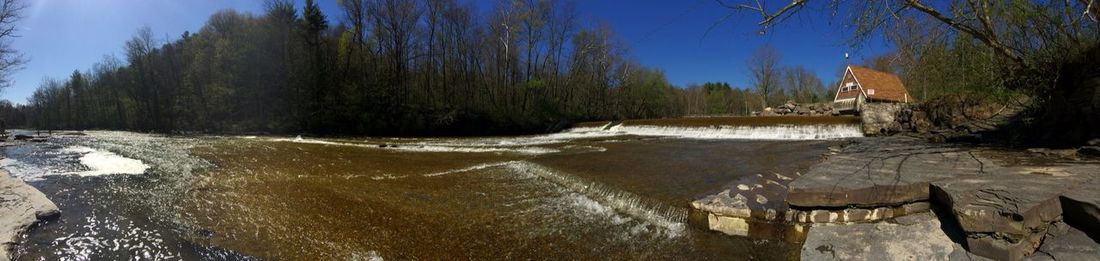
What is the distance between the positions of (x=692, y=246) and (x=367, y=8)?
28926 mm

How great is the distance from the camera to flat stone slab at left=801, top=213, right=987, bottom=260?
2744mm

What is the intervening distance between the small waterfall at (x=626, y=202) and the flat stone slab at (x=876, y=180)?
3.10 ft

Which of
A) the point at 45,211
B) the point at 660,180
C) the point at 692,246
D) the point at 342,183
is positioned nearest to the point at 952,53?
the point at 660,180

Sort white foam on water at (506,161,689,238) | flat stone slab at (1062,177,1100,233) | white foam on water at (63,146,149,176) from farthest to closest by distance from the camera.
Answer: white foam on water at (63,146,149,176) → white foam on water at (506,161,689,238) → flat stone slab at (1062,177,1100,233)

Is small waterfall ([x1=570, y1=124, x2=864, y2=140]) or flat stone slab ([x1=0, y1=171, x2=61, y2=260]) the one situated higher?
small waterfall ([x1=570, y1=124, x2=864, y2=140])

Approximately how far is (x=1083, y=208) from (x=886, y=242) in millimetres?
994

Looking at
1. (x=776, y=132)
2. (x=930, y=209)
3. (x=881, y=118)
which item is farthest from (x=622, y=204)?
(x=881, y=118)

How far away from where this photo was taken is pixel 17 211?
156 inches

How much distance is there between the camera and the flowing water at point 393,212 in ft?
10.8

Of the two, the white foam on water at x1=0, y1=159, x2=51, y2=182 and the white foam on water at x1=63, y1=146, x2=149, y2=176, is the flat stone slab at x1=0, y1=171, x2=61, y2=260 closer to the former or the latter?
the white foam on water at x1=63, y1=146, x2=149, y2=176

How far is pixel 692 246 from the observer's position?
3.37 meters

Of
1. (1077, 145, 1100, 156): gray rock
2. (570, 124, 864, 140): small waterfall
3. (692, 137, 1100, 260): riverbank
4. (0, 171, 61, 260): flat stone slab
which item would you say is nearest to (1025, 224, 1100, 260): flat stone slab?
(692, 137, 1100, 260): riverbank

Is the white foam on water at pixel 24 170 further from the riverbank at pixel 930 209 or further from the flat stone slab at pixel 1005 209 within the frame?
the flat stone slab at pixel 1005 209

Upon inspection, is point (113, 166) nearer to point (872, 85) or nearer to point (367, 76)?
point (367, 76)
